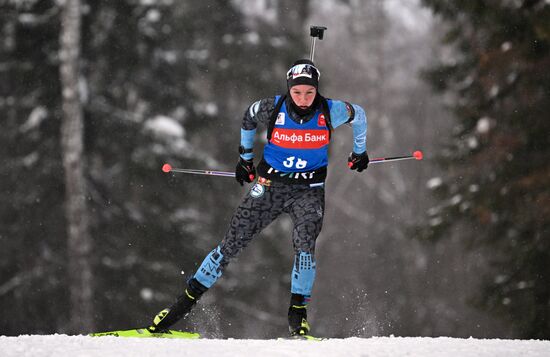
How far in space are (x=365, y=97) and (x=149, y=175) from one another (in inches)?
598

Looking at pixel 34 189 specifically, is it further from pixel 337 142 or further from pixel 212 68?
pixel 337 142

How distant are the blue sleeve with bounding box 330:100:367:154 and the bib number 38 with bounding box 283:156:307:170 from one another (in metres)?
0.37

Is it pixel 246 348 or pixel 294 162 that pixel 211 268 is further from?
pixel 246 348

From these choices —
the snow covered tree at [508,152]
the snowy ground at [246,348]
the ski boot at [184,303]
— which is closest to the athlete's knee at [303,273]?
the snowy ground at [246,348]

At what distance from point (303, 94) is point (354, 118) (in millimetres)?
556

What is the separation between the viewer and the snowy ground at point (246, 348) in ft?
18.1

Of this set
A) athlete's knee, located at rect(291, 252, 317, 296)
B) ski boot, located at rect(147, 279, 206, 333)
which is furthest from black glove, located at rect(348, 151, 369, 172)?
ski boot, located at rect(147, 279, 206, 333)

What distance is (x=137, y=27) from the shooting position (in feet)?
56.7

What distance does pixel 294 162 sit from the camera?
6590 millimetres

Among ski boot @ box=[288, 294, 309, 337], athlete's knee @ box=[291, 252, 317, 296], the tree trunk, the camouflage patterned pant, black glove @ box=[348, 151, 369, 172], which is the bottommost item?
ski boot @ box=[288, 294, 309, 337]

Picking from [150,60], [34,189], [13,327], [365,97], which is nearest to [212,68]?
[150,60]

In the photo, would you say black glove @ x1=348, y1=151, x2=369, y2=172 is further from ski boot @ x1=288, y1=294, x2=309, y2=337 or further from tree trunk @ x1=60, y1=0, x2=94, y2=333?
tree trunk @ x1=60, y1=0, x2=94, y2=333

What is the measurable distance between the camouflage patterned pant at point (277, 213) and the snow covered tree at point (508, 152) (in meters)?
7.20

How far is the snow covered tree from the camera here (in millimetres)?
13219
